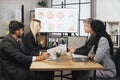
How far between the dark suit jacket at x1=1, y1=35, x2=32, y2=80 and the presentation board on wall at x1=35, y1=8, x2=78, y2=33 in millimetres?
2531

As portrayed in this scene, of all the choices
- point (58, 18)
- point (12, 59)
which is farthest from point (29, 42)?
point (58, 18)

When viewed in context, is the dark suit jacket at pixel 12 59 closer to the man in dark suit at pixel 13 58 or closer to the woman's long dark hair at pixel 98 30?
the man in dark suit at pixel 13 58

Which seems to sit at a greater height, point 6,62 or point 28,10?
point 28,10

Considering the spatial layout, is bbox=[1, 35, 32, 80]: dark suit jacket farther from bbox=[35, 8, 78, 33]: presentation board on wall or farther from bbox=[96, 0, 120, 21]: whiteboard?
bbox=[96, 0, 120, 21]: whiteboard

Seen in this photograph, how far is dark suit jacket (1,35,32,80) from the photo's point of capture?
112 inches

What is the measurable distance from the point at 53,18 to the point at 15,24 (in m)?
2.48

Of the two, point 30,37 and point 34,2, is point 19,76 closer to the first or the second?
point 30,37

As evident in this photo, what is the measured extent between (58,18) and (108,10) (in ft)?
3.96

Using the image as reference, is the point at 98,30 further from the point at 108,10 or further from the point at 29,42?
the point at 108,10

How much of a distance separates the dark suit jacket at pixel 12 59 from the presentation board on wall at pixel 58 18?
2.53 m

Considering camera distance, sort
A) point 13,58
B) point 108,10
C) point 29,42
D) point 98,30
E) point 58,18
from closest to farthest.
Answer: point 13,58 < point 98,30 < point 29,42 < point 108,10 < point 58,18

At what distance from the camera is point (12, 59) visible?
290 cm

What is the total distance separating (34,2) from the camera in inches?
267

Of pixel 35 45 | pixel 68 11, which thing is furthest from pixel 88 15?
pixel 35 45
